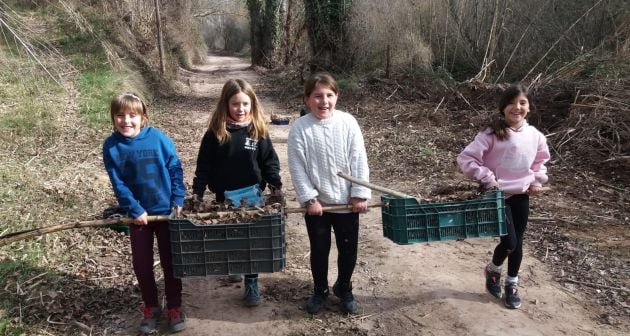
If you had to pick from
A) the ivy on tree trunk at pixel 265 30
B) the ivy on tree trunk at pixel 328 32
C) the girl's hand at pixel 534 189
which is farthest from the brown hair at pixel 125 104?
the ivy on tree trunk at pixel 265 30

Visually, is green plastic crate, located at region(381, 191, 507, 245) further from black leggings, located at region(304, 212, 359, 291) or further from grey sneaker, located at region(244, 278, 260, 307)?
grey sneaker, located at region(244, 278, 260, 307)

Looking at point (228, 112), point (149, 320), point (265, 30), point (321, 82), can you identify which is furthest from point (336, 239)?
point (265, 30)

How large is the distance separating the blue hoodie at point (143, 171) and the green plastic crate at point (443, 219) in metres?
1.59

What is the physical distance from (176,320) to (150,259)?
51cm

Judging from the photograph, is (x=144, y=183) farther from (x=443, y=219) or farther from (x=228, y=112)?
(x=443, y=219)

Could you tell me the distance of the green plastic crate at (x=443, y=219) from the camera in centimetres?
321

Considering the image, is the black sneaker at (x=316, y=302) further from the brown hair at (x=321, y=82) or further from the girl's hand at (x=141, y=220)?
the brown hair at (x=321, y=82)

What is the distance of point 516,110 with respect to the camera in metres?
3.65

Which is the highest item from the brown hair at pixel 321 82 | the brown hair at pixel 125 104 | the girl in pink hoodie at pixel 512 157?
the brown hair at pixel 321 82

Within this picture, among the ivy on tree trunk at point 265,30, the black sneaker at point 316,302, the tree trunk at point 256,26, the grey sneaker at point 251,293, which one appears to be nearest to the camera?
the black sneaker at point 316,302

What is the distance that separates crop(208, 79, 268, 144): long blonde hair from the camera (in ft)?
12.1

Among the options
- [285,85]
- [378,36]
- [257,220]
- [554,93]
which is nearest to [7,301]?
[257,220]

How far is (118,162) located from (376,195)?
404 centimetres

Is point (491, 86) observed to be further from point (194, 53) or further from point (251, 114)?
point (194, 53)
